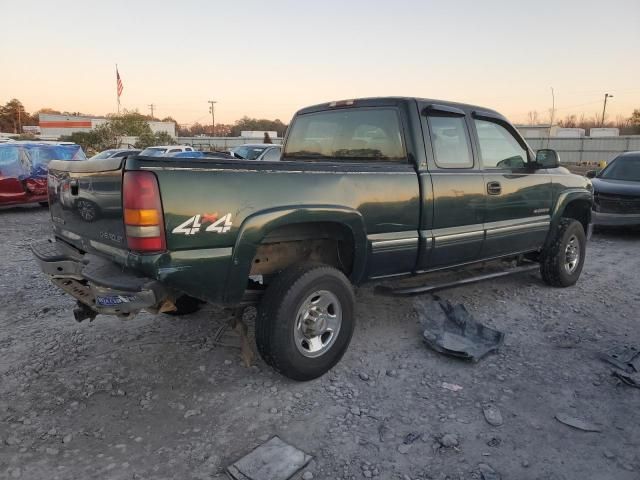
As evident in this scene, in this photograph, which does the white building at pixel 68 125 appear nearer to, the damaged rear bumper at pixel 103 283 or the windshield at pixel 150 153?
the windshield at pixel 150 153

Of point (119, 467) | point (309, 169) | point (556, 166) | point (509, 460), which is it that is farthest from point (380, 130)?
point (119, 467)

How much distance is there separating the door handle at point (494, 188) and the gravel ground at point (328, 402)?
1.20m

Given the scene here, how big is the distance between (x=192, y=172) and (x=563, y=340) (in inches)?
132

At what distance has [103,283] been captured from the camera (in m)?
2.71

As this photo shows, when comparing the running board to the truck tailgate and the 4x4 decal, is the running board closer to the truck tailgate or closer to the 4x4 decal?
the 4x4 decal

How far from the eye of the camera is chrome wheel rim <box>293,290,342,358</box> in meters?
3.26

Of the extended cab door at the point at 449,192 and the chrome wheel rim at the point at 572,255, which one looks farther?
the chrome wheel rim at the point at 572,255

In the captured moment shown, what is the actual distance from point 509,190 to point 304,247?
2.20 metres

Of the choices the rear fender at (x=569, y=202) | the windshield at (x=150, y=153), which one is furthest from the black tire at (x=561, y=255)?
the windshield at (x=150, y=153)

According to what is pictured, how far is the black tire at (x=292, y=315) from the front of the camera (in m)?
3.08

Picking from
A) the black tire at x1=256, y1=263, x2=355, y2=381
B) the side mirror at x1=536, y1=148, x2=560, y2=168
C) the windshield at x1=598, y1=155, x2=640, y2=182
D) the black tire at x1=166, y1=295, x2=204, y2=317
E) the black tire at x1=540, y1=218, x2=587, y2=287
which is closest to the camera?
the black tire at x1=256, y1=263, x2=355, y2=381

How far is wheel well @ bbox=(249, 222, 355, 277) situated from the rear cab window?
872 mm

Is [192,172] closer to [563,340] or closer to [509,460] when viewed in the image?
[509,460]

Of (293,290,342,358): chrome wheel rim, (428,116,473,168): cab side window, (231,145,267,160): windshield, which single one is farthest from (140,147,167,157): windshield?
(231,145,267,160): windshield
